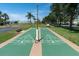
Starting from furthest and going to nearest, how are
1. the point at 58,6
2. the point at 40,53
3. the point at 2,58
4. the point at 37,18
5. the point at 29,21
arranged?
1. the point at 58,6
2. the point at 29,21
3. the point at 37,18
4. the point at 40,53
5. the point at 2,58

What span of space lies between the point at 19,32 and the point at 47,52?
31.5 ft

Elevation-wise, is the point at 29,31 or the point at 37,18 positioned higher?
the point at 37,18

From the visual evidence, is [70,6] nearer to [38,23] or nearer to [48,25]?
[48,25]

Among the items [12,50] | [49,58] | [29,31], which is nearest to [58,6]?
[29,31]

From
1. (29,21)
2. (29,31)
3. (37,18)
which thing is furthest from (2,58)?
(29,31)

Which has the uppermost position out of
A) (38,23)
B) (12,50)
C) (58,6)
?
(58,6)

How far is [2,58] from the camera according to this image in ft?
35.8

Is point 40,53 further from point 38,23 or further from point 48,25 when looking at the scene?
point 48,25

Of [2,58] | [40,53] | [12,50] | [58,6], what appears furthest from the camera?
[58,6]

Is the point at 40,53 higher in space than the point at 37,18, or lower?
lower

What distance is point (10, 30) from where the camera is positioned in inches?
896

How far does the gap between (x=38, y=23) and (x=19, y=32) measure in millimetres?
4545

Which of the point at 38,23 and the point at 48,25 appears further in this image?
the point at 48,25

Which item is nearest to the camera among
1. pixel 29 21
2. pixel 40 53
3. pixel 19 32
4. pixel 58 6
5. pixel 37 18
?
pixel 40 53
